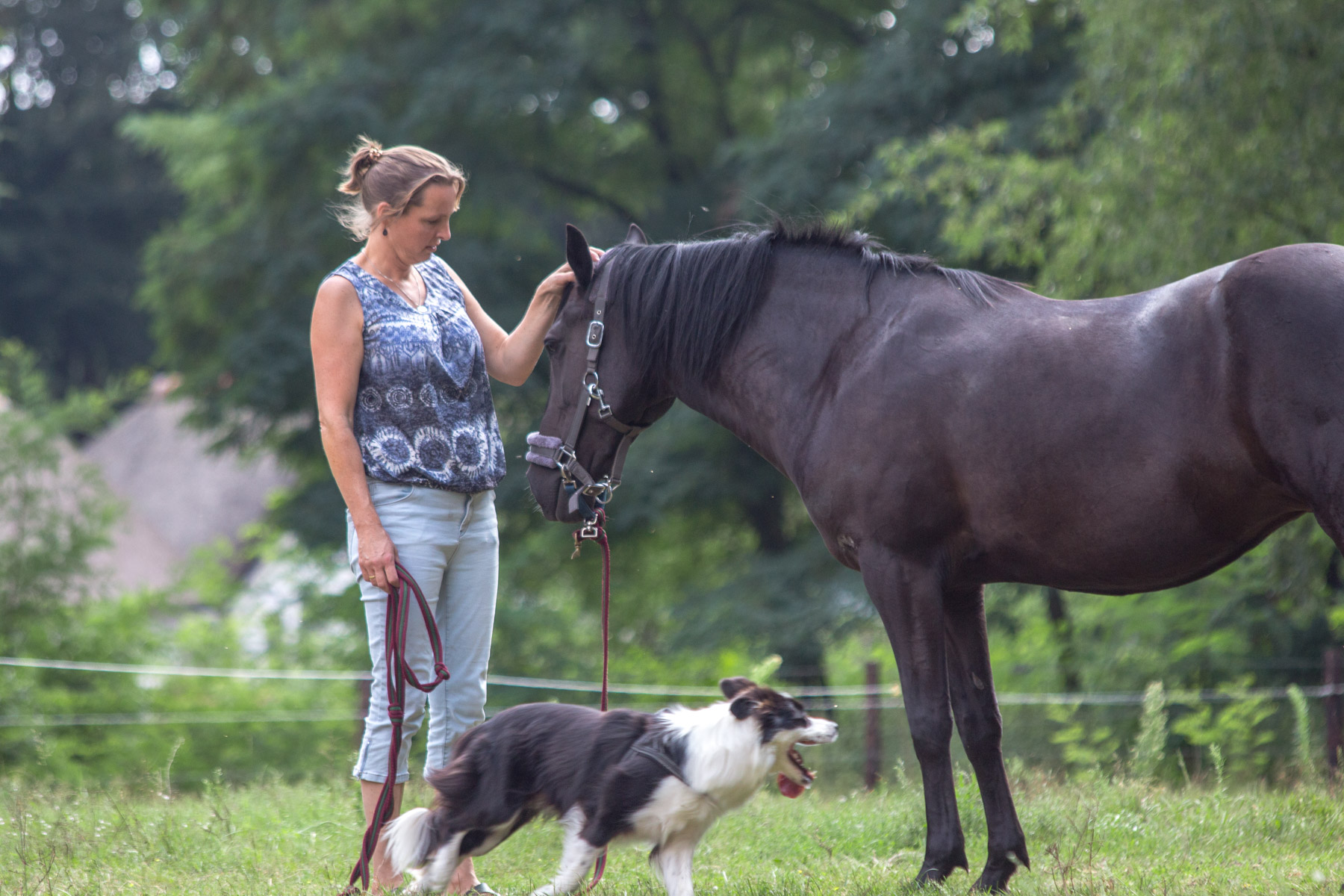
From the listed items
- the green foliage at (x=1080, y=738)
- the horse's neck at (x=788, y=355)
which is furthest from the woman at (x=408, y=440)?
the green foliage at (x=1080, y=738)

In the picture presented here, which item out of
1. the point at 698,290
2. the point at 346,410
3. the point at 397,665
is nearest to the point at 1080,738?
the point at 698,290

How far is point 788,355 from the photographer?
3.75 m

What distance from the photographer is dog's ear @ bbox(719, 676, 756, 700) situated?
3.17 m

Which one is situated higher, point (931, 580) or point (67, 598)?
point (931, 580)

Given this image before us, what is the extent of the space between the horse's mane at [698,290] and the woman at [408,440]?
21.2 inches

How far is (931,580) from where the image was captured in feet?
11.1

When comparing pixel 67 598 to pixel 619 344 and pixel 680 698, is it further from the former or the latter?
pixel 619 344

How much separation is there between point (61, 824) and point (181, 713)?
7.87 m


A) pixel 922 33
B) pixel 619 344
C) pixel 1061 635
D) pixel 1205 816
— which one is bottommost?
pixel 1061 635

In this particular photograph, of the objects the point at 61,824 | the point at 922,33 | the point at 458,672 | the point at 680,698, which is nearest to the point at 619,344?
the point at 458,672

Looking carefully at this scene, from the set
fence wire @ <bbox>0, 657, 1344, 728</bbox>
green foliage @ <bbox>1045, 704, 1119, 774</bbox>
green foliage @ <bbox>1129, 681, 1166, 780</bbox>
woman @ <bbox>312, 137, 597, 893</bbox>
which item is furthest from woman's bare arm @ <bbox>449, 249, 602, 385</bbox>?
green foliage @ <bbox>1045, 704, 1119, 774</bbox>

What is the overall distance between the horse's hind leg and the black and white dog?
72 cm

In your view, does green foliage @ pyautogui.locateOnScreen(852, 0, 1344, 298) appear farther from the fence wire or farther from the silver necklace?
the silver necklace

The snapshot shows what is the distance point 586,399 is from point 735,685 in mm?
1102
